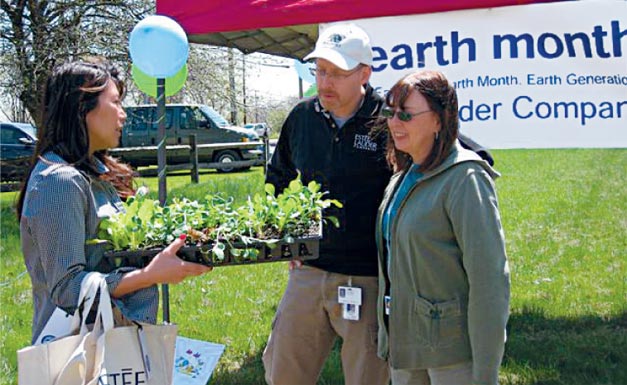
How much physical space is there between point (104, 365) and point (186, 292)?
15.4ft

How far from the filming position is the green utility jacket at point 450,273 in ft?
7.46

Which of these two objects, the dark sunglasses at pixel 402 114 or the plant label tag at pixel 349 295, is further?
the plant label tag at pixel 349 295

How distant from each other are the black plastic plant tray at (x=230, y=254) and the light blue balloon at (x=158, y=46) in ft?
5.38

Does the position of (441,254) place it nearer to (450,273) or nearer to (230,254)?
(450,273)

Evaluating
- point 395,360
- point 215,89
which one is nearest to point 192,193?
point 215,89

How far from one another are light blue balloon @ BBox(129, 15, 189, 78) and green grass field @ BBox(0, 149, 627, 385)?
2.04 m

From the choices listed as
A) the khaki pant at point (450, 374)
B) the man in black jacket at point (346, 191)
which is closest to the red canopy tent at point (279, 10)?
the man in black jacket at point (346, 191)

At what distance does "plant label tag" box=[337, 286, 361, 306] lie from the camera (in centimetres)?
303

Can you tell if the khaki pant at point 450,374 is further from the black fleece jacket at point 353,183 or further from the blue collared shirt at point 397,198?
the black fleece jacket at point 353,183

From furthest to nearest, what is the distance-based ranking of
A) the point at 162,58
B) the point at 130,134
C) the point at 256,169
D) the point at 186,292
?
the point at 256,169 → the point at 130,134 → the point at 186,292 → the point at 162,58

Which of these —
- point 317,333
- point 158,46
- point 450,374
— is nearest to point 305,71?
point 158,46

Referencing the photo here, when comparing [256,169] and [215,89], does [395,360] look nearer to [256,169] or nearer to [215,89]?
[215,89]

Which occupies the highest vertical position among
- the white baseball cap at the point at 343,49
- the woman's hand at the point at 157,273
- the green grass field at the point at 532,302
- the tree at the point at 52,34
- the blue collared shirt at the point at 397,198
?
the tree at the point at 52,34

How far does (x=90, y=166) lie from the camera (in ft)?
7.47
